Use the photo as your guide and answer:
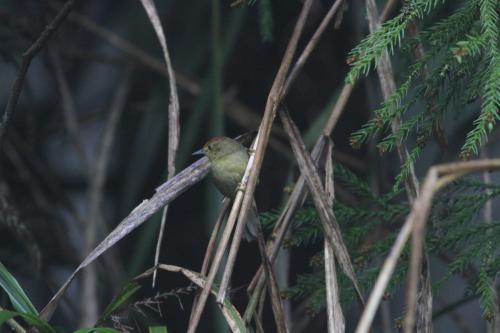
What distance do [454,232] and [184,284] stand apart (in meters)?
1.95

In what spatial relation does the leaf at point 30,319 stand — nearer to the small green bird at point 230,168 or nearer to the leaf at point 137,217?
the leaf at point 137,217

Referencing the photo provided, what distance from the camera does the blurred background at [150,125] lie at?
302 cm

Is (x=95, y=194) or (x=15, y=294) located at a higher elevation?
(x=95, y=194)

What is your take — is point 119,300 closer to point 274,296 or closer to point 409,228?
point 274,296

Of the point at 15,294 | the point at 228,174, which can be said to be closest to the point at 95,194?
the point at 228,174

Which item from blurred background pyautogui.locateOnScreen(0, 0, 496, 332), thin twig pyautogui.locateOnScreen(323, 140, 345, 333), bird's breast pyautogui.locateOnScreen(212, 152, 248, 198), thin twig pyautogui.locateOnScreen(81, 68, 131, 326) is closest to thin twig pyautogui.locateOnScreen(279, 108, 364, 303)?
thin twig pyautogui.locateOnScreen(323, 140, 345, 333)

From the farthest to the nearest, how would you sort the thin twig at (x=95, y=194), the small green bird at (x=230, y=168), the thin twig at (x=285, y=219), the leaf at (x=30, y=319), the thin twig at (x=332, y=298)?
the thin twig at (x=95, y=194) < the small green bird at (x=230, y=168) < the thin twig at (x=285, y=219) < the thin twig at (x=332, y=298) < the leaf at (x=30, y=319)

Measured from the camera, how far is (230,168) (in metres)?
2.07

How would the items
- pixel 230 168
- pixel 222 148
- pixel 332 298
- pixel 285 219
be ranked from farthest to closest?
pixel 222 148
pixel 230 168
pixel 285 219
pixel 332 298

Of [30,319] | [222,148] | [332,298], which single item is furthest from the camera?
[222,148]

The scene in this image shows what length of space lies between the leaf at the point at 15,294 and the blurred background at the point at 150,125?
1.12 meters

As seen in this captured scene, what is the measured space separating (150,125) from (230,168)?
1.44 metres

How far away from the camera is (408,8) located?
4.97ft

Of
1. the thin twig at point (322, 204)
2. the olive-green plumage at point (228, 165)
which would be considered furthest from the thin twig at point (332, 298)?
the olive-green plumage at point (228, 165)
